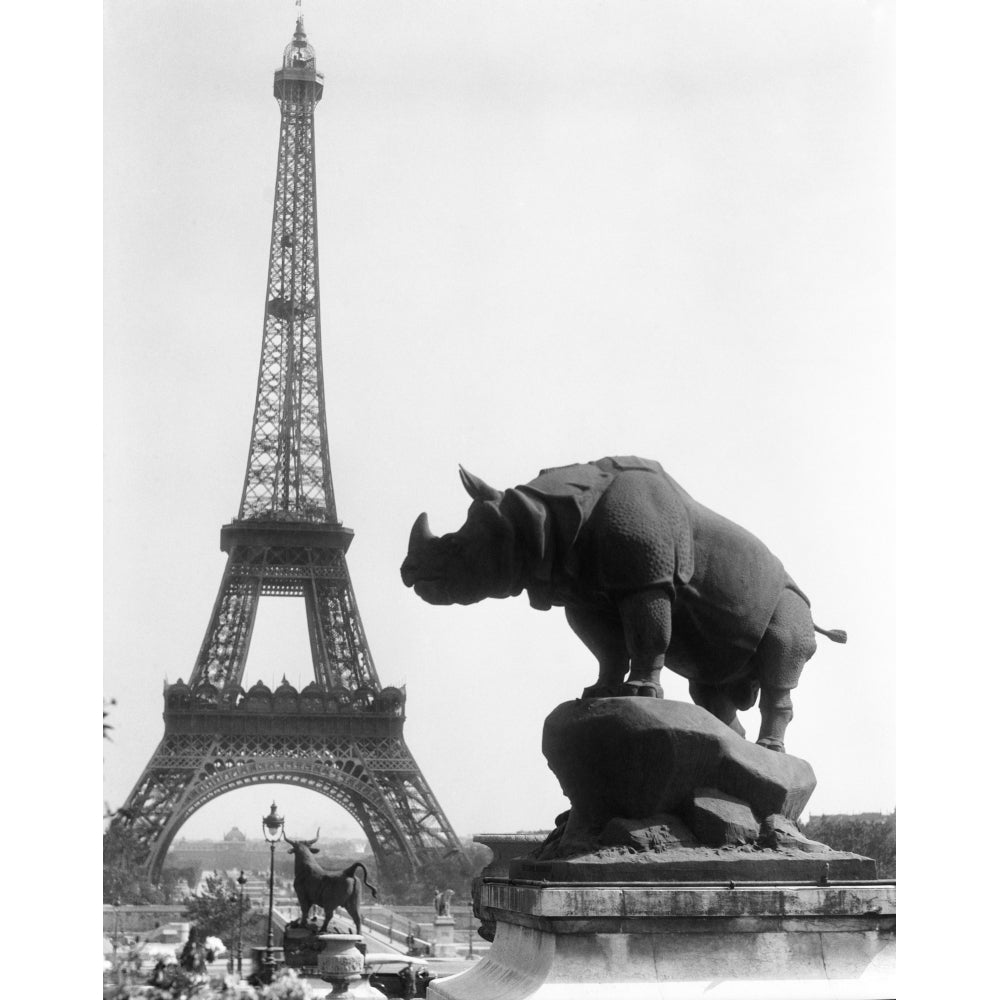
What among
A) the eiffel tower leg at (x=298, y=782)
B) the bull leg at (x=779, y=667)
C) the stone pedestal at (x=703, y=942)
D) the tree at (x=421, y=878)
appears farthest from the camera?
the tree at (x=421, y=878)

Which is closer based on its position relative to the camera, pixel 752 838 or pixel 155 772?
pixel 752 838

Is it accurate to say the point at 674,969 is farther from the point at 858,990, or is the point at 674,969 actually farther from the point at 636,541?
the point at 636,541

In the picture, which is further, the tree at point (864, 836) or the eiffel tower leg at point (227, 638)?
the eiffel tower leg at point (227, 638)

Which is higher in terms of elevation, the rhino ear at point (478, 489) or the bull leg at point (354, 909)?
the rhino ear at point (478, 489)

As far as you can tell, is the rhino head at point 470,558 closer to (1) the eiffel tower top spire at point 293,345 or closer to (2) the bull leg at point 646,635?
(2) the bull leg at point 646,635

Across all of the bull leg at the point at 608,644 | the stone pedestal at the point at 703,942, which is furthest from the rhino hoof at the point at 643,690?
the stone pedestal at the point at 703,942

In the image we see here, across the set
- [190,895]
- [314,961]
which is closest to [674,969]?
[314,961]
